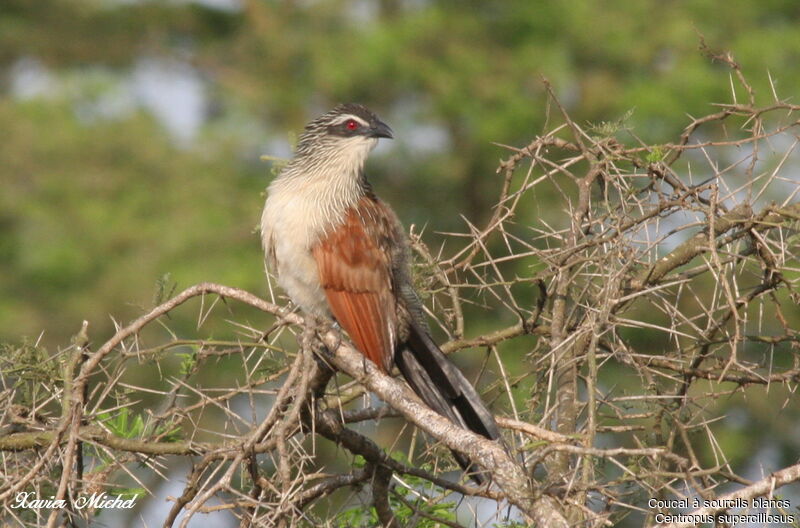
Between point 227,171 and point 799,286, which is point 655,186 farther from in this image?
point 227,171

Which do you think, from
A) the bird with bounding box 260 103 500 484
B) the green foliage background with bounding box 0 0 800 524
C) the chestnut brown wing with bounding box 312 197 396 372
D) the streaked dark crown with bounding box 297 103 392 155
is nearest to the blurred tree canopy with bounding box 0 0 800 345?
the green foliage background with bounding box 0 0 800 524

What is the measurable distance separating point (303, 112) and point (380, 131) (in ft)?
28.7

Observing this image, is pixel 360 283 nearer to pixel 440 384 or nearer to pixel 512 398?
pixel 440 384

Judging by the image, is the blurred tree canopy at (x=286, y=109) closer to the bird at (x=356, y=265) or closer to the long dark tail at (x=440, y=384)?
Answer: the bird at (x=356, y=265)

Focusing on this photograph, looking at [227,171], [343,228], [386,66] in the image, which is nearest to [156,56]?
[227,171]

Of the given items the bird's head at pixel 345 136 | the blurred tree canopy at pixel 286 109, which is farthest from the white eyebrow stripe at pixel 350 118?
the blurred tree canopy at pixel 286 109

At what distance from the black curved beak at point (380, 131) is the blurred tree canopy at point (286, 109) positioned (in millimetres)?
6069

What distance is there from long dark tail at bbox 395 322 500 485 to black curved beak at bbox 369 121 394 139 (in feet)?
2.86

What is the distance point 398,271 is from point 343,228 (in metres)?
0.24

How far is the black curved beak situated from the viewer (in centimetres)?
374

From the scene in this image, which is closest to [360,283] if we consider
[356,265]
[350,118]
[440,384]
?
[356,265]

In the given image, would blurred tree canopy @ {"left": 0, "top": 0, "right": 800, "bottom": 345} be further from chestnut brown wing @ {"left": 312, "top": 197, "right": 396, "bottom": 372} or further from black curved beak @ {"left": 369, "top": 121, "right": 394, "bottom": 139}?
chestnut brown wing @ {"left": 312, "top": 197, "right": 396, "bottom": 372}

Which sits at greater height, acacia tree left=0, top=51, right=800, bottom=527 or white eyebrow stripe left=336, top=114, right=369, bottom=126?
white eyebrow stripe left=336, top=114, right=369, bottom=126

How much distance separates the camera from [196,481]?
231cm
